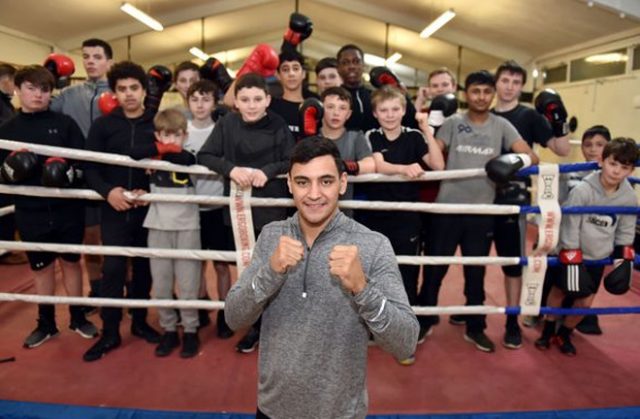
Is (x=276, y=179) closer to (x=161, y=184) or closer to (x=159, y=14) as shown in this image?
(x=161, y=184)

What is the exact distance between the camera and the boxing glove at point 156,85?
8.35 feet

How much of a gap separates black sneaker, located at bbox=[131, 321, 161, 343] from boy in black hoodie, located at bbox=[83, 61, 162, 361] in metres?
0.11

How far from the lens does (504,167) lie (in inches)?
76.4

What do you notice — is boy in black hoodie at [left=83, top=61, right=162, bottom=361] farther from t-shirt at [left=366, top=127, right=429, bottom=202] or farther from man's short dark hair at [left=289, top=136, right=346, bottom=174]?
man's short dark hair at [left=289, top=136, right=346, bottom=174]

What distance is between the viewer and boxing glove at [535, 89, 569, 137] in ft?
7.66

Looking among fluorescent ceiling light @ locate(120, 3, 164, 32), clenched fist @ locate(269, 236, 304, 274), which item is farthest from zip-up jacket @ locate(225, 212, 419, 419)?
fluorescent ceiling light @ locate(120, 3, 164, 32)

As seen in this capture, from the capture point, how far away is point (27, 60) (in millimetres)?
8242

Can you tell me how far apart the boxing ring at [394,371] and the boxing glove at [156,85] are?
26.8 inches

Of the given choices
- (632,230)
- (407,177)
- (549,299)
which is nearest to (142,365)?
(407,177)

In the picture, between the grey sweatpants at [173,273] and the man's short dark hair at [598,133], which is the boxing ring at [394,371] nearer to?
the grey sweatpants at [173,273]

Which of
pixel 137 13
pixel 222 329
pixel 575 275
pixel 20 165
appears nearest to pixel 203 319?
pixel 222 329

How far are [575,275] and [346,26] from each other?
9.45 meters

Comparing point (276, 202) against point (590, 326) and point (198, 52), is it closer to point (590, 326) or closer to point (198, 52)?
point (590, 326)

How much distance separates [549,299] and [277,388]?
1.96 metres
